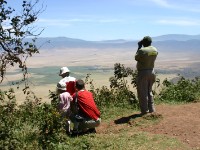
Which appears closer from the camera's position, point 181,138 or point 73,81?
point 181,138

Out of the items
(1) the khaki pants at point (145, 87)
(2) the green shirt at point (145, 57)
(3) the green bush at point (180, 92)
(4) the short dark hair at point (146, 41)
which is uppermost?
(4) the short dark hair at point (146, 41)

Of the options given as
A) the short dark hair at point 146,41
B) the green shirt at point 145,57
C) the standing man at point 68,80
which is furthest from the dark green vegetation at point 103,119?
the short dark hair at point 146,41

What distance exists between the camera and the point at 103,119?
41.1ft

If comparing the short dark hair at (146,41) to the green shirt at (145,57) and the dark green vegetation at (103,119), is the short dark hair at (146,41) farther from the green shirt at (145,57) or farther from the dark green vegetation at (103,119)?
the dark green vegetation at (103,119)

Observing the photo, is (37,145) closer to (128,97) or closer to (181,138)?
(181,138)

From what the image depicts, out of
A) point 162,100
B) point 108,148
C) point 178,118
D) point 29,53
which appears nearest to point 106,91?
point 162,100

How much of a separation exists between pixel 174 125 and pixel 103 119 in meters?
2.77

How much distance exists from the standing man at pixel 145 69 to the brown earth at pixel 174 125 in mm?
474

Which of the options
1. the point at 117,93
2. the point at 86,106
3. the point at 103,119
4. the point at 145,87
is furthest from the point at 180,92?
the point at 86,106

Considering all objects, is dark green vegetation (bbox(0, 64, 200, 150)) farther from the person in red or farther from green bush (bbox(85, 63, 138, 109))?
the person in red

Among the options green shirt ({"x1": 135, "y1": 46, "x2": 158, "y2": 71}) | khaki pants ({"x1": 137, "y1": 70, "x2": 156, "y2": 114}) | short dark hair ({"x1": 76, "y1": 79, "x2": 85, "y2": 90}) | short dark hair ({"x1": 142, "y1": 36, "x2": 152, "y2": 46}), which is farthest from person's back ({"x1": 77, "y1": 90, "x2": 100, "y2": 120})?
short dark hair ({"x1": 142, "y1": 36, "x2": 152, "y2": 46})

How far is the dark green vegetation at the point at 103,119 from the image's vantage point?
8117 millimetres

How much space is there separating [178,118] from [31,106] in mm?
5107

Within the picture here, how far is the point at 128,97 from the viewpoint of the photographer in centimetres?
1489
